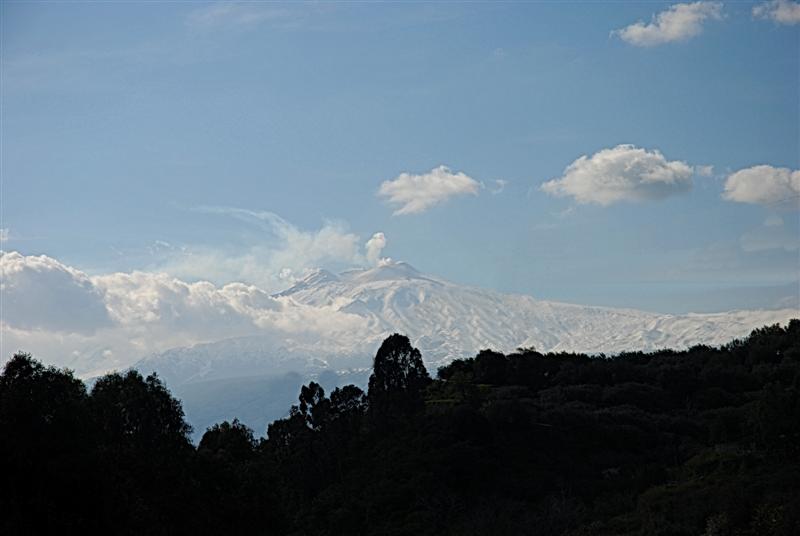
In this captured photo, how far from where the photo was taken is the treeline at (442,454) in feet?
102

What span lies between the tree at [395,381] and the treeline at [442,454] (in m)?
→ 0.15

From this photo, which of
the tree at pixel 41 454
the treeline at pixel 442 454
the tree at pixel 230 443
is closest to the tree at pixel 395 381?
the treeline at pixel 442 454

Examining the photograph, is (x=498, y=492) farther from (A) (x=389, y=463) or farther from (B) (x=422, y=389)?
(B) (x=422, y=389)

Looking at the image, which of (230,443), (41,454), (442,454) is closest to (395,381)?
(442,454)

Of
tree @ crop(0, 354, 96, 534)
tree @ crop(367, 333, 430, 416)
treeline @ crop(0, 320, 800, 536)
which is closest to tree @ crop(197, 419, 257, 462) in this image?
treeline @ crop(0, 320, 800, 536)

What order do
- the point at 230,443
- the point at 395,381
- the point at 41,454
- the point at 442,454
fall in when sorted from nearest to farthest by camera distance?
the point at 41,454
the point at 230,443
the point at 442,454
the point at 395,381

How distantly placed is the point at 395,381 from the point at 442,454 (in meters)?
14.5

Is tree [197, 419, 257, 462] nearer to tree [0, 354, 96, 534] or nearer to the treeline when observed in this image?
the treeline

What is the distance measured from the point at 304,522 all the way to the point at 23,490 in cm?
3190

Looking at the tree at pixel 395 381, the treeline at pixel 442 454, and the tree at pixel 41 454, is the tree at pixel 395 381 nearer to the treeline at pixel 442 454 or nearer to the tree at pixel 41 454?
the treeline at pixel 442 454

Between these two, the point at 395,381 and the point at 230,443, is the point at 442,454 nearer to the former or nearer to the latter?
the point at 395,381

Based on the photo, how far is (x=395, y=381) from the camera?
7625 centimetres

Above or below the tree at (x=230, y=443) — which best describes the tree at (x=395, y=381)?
above

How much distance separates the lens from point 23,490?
29.1 meters
